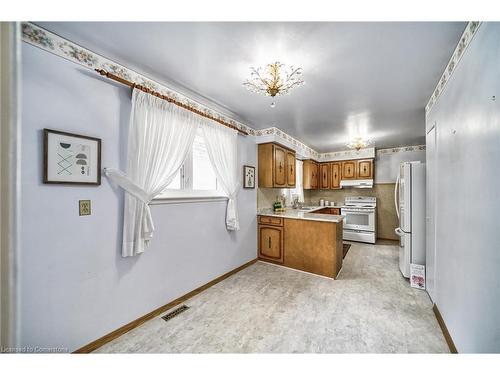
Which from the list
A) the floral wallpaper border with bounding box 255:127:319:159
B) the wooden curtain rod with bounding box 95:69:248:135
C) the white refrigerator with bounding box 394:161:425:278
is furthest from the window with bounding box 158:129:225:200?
the white refrigerator with bounding box 394:161:425:278

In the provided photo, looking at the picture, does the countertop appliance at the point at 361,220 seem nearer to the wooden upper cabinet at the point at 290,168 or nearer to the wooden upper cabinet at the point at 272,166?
the wooden upper cabinet at the point at 290,168

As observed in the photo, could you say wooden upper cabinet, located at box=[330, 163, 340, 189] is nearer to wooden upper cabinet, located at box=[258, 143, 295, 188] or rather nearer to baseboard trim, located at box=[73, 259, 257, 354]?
wooden upper cabinet, located at box=[258, 143, 295, 188]

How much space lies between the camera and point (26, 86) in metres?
1.26

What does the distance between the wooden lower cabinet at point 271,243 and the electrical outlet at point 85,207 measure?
2572 mm

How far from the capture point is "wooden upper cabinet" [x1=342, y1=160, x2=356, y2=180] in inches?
208

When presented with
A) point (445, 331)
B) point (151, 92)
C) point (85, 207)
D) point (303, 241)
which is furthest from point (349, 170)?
point (85, 207)

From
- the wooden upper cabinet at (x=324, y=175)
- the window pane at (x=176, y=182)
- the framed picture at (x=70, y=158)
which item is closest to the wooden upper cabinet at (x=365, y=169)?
the wooden upper cabinet at (x=324, y=175)

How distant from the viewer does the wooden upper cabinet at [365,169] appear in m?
5.05

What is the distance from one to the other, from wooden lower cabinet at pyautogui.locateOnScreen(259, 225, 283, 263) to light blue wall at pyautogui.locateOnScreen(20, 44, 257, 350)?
1.77m

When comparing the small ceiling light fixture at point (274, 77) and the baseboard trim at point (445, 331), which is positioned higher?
the small ceiling light fixture at point (274, 77)

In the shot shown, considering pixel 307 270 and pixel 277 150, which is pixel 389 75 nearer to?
pixel 277 150

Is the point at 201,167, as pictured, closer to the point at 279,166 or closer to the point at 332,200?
the point at 279,166

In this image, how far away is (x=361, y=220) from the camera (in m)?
4.77
